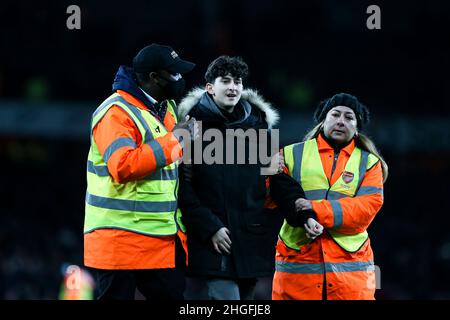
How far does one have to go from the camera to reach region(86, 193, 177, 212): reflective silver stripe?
4941 millimetres

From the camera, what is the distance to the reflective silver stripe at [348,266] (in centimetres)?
546

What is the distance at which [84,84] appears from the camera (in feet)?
53.2

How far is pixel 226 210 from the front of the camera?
5.32 m

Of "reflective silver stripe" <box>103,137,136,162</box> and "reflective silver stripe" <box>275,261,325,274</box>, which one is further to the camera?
"reflective silver stripe" <box>275,261,325,274</box>

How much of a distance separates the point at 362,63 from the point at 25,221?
6.77 m

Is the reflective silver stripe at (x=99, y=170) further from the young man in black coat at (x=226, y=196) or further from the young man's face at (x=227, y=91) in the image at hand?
the young man's face at (x=227, y=91)

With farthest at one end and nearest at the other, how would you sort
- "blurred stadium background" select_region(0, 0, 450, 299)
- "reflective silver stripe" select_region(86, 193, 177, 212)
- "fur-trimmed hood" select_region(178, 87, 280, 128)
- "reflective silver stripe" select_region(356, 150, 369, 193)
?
"blurred stadium background" select_region(0, 0, 450, 299) → "reflective silver stripe" select_region(356, 150, 369, 193) → "fur-trimmed hood" select_region(178, 87, 280, 128) → "reflective silver stripe" select_region(86, 193, 177, 212)

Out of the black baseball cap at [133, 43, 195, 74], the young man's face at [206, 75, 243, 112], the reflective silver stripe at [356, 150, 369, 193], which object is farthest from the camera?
the reflective silver stripe at [356, 150, 369, 193]

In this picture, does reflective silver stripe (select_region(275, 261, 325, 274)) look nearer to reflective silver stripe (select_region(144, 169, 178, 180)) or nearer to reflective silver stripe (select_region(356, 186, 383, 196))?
reflective silver stripe (select_region(356, 186, 383, 196))

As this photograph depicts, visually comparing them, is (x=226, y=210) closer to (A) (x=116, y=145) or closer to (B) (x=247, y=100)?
(B) (x=247, y=100)

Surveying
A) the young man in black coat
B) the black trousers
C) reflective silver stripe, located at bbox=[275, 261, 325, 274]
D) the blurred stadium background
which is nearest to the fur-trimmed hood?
the young man in black coat

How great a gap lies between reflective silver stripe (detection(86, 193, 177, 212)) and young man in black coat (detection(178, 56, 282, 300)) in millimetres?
281
